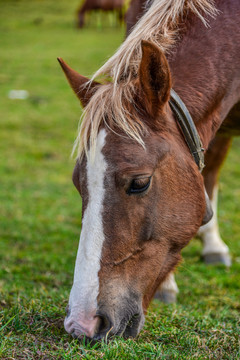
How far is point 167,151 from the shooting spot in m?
2.44

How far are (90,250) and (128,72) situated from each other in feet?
3.18

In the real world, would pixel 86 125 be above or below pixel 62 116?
above

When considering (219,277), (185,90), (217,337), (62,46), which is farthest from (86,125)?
(62,46)

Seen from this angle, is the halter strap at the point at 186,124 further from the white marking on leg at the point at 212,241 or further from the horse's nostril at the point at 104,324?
the white marking on leg at the point at 212,241

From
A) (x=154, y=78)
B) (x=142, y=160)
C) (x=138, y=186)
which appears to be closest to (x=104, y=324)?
(x=138, y=186)

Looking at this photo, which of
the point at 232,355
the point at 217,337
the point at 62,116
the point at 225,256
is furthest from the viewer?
the point at 62,116

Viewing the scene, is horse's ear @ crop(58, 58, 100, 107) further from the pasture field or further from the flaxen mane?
the pasture field

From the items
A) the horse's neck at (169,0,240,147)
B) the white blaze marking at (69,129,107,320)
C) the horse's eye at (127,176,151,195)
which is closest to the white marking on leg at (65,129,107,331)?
Result: the white blaze marking at (69,129,107,320)

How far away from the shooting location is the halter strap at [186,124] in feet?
8.30

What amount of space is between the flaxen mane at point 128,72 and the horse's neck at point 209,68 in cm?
8

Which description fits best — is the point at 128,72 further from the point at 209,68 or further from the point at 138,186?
the point at 138,186

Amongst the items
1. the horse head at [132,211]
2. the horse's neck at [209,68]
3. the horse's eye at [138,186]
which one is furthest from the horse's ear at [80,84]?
the horse's eye at [138,186]

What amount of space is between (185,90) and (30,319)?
5.01ft

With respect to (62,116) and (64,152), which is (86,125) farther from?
(62,116)
